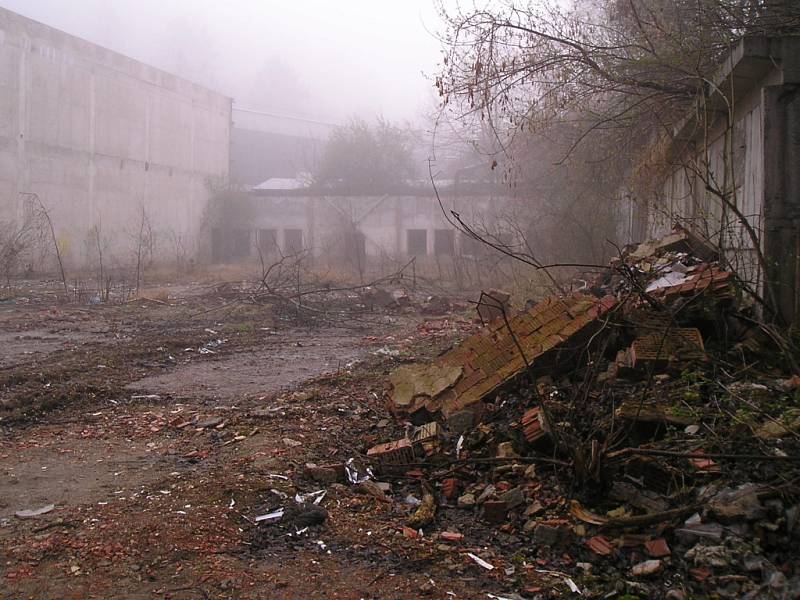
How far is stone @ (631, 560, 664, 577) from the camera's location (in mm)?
2871

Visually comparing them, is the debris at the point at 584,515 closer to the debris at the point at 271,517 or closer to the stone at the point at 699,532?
the stone at the point at 699,532

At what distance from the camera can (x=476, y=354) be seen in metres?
5.14

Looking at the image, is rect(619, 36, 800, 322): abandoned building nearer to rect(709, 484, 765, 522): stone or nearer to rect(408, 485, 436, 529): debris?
rect(709, 484, 765, 522): stone

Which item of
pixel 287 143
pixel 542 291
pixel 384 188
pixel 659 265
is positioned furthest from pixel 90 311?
pixel 287 143

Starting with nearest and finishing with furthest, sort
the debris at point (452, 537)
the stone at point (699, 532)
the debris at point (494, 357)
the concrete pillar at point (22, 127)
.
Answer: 1. the stone at point (699, 532)
2. the debris at point (452, 537)
3. the debris at point (494, 357)
4. the concrete pillar at point (22, 127)

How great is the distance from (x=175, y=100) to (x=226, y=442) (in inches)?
1080

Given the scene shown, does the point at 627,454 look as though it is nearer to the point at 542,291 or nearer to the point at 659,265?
the point at 659,265

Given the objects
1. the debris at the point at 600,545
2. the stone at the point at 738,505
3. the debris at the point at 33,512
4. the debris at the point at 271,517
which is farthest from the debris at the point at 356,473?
the stone at the point at 738,505

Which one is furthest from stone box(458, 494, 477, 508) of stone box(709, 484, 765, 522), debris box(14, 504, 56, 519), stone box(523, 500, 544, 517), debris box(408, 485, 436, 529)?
debris box(14, 504, 56, 519)

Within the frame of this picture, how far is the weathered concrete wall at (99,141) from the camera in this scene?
2206 cm

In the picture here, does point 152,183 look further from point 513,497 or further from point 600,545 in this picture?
point 600,545

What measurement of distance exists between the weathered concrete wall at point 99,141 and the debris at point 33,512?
21.1 metres

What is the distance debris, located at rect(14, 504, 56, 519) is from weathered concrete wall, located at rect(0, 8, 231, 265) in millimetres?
21097

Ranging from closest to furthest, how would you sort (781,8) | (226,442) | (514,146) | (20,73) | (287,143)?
(226,442) → (781,8) → (514,146) → (20,73) → (287,143)
